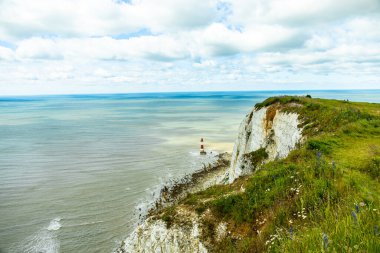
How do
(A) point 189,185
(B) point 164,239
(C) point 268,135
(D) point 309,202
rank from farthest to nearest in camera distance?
(A) point 189,185
(C) point 268,135
(B) point 164,239
(D) point 309,202

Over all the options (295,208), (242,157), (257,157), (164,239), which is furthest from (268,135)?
(295,208)

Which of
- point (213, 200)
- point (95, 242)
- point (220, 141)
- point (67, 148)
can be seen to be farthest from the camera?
point (220, 141)

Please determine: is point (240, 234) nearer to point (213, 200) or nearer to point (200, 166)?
point (213, 200)

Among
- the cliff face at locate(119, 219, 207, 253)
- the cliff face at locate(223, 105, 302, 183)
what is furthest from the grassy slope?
the cliff face at locate(223, 105, 302, 183)

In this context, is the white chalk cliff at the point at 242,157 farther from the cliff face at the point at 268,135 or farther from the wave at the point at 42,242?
the wave at the point at 42,242

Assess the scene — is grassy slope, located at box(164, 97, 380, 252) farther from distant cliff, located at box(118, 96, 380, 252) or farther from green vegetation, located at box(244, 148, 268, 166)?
green vegetation, located at box(244, 148, 268, 166)

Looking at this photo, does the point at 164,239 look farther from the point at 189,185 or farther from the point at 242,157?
the point at 189,185

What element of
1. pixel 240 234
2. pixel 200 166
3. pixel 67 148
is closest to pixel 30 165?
pixel 67 148

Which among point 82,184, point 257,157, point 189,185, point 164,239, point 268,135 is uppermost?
point 268,135
